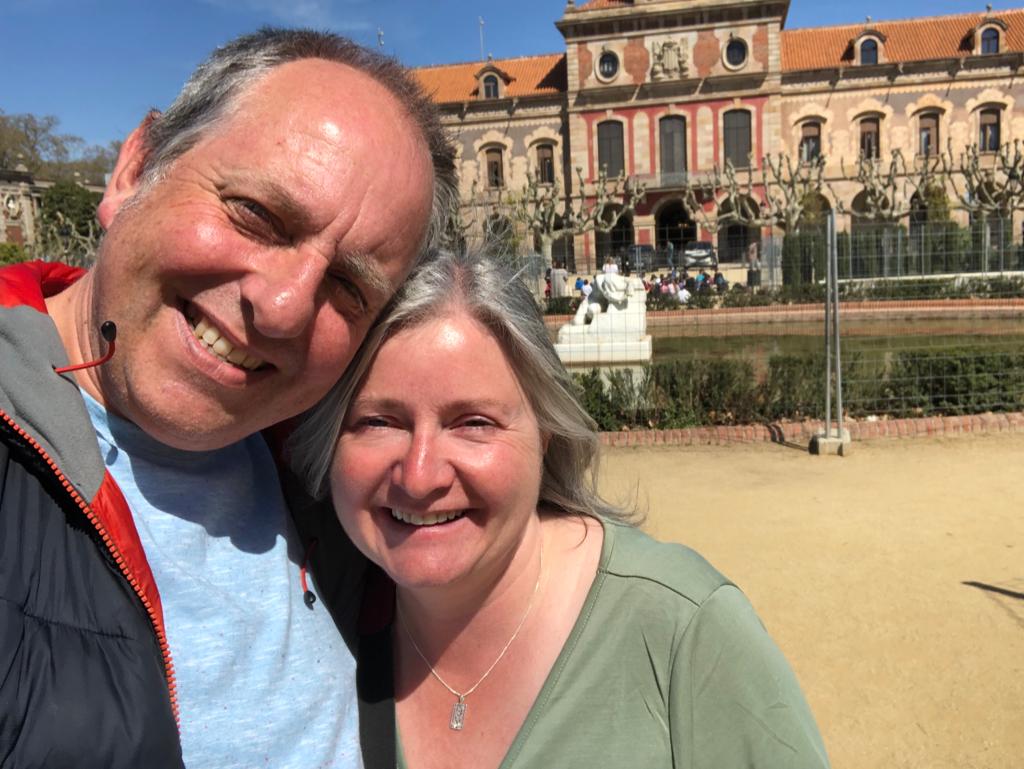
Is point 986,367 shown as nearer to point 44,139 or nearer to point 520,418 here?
point 520,418

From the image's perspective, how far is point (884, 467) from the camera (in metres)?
6.28

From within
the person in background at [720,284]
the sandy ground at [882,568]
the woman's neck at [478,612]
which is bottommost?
the sandy ground at [882,568]

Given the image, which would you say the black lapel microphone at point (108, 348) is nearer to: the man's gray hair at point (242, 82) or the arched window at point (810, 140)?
the man's gray hair at point (242, 82)

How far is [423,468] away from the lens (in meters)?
1.22

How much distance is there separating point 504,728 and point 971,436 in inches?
286

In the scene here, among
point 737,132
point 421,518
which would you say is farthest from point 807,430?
point 737,132

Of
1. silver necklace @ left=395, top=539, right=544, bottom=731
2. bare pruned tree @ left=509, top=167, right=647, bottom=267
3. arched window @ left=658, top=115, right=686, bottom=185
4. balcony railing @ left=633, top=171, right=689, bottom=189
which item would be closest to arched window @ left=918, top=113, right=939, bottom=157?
arched window @ left=658, top=115, right=686, bottom=185

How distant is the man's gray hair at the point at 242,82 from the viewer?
3.72 feet

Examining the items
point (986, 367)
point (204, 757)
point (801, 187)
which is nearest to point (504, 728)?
point (204, 757)

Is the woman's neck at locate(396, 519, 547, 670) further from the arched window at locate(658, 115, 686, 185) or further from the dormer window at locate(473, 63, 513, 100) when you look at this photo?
the dormer window at locate(473, 63, 513, 100)

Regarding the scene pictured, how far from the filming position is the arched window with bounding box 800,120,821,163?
118 ft

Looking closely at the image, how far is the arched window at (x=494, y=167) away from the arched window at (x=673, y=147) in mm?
8260

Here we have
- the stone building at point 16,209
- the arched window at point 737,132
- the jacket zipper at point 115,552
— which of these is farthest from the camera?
the arched window at point 737,132

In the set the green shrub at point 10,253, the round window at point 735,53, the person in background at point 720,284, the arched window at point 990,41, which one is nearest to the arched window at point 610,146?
the round window at point 735,53
